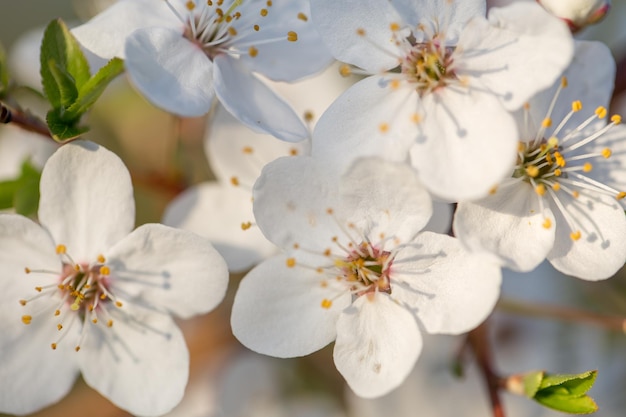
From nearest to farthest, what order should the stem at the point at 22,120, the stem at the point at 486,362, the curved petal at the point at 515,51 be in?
1. the curved petal at the point at 515,51
2. the stem at the point at 22,120
3. the stem at the point at 486,362

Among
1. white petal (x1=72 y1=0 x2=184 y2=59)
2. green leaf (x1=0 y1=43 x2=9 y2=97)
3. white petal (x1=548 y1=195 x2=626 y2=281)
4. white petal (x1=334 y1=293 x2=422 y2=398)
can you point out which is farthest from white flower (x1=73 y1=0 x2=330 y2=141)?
white petal (x1=548 y1=195 x2=626 y2=281)

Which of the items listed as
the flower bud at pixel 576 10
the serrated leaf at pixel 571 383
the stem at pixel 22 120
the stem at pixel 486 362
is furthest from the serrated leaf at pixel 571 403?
the stem at pixel 22 120

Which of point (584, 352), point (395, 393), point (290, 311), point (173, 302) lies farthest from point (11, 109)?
point (584, 352)

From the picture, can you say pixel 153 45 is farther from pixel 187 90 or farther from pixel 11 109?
pixel 11 109

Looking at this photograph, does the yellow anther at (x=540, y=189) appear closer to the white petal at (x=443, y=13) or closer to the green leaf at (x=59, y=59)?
the white petal at (x=443, y=13)

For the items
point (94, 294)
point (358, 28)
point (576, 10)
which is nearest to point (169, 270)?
point (94, 294)

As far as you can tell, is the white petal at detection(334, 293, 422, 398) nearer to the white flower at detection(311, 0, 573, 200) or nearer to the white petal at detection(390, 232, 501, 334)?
the white petal at detection(390, 232, 501, 334)
